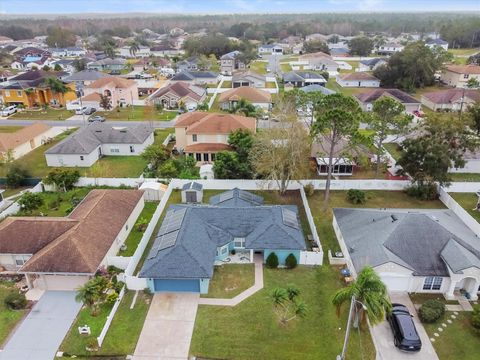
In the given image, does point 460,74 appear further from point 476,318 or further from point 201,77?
point 476,318

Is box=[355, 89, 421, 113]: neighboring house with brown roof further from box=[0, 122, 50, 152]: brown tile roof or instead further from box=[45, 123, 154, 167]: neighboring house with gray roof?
box=[0, 122, 50, 152]: brown tile roof

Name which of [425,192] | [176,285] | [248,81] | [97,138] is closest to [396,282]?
[176,285]

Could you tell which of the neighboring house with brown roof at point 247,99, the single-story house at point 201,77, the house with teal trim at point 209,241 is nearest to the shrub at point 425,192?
the house with teal trim at point 209,241

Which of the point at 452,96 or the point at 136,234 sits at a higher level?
the point at 452,96

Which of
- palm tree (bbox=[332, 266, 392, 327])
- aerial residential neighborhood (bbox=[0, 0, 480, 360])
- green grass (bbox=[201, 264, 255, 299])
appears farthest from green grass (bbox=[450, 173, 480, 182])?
palm tree (bbox=[332, 266, 392, 327])

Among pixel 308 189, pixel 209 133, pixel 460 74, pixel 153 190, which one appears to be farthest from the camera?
pixel 460 74

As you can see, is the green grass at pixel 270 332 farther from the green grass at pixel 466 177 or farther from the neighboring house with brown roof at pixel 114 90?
the neighboring house with brown roof at pixel 114 90
